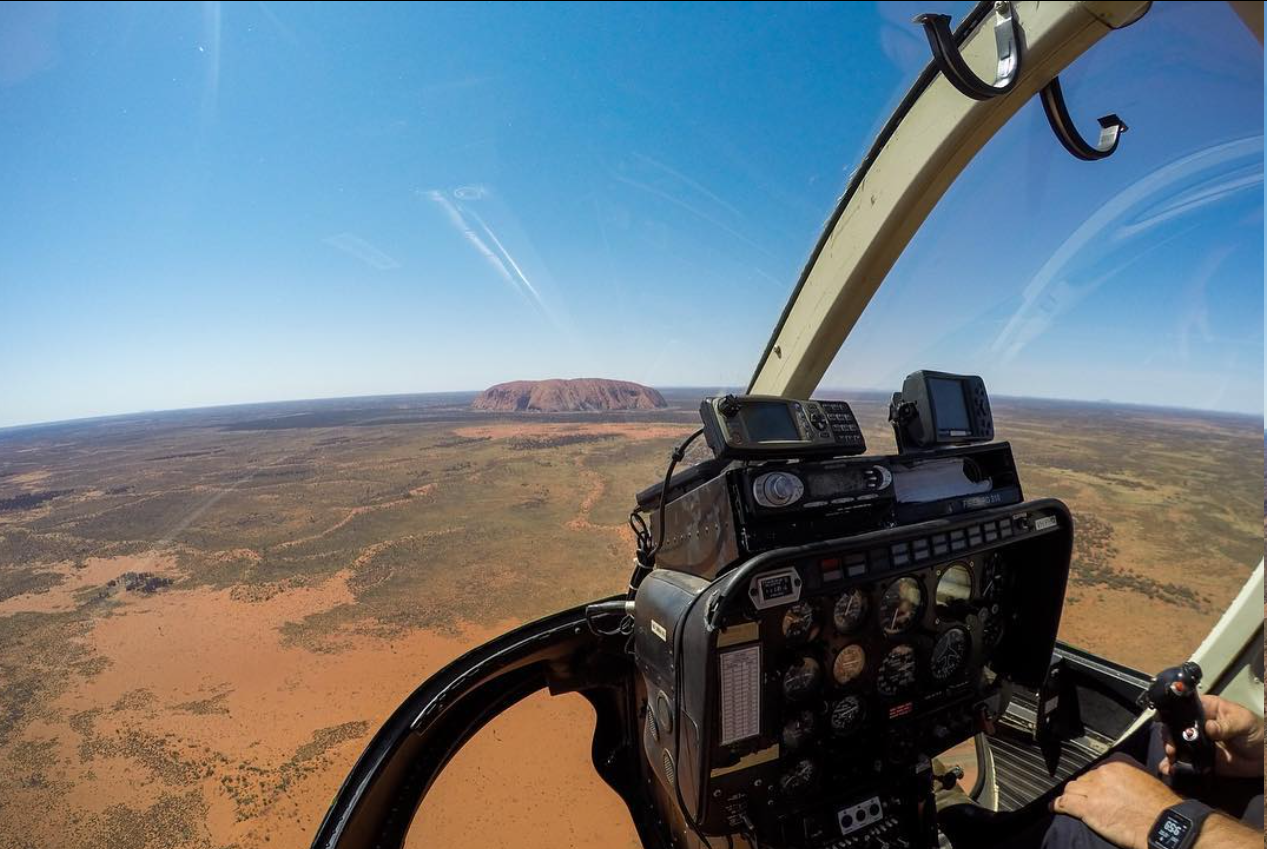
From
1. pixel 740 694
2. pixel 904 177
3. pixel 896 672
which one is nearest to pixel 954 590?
pixel 896 672

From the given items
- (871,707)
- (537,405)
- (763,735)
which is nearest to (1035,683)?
(871,707)

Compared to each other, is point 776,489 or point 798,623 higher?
point 776,489

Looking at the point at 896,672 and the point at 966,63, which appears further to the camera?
the point at 896,672

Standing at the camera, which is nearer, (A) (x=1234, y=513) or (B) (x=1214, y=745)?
(B) (x=1214, y=745)

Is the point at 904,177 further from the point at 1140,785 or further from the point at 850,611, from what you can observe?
the point at 1140,785

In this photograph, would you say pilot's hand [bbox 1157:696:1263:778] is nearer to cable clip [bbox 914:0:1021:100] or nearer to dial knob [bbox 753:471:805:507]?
A: dial knob [bbox 753:471:805:507]

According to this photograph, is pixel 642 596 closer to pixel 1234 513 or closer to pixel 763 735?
pixel 763 735
